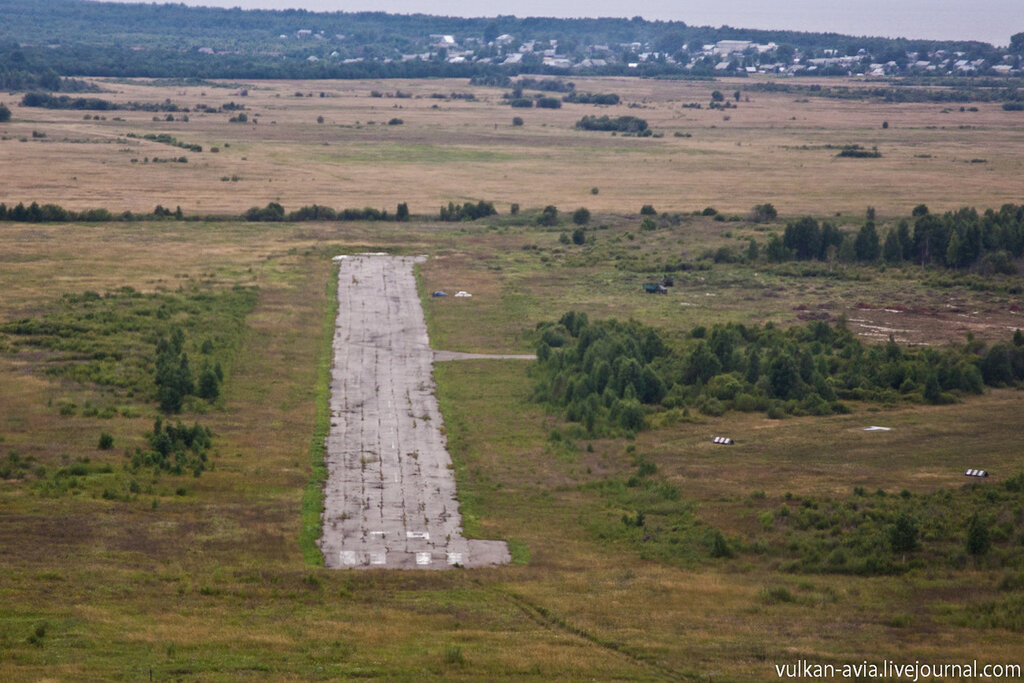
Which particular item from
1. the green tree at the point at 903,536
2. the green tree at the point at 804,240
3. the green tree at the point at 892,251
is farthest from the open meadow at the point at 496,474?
the green tree at the point at 892,251

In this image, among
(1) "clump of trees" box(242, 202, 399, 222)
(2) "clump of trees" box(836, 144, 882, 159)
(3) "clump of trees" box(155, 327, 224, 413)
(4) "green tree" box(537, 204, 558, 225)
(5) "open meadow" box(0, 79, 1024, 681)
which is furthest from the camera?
(2) "clump of trees" box(836, 144, 882, 159)

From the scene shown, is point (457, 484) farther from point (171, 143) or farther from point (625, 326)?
point (171, 143)

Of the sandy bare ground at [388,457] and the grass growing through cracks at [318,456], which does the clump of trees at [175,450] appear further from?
the sandy bare ground at [388,457]

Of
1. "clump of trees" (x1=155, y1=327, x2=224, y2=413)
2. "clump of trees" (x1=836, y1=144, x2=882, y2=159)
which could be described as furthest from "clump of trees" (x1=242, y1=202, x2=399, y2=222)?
"clump of trees" (x1=836, y1=144, x2=882, y2=159)

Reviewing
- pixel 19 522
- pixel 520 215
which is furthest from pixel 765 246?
pixel 19 522

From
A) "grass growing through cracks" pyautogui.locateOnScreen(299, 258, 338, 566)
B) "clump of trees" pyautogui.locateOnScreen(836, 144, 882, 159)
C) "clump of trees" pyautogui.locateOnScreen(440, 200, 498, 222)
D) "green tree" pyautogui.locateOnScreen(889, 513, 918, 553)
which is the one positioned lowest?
"grass growing through cracks" pyautogui.locateOnScreen(299, 258, 338, 566)

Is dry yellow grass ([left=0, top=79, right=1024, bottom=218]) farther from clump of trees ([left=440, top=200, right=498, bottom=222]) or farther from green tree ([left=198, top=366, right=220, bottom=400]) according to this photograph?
green tree ([left=198, top=366, right=220, bottom=400])

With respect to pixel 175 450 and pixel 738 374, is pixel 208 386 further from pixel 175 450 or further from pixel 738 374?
pixel 738 374
